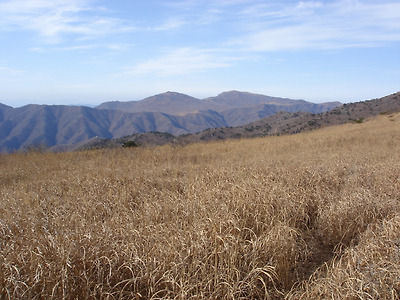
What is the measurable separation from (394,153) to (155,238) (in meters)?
8.37

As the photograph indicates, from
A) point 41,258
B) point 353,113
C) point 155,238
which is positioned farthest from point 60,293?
point 353,113

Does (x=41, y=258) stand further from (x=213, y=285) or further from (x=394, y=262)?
(x=394, y=262)

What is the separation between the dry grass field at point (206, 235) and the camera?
258 cm

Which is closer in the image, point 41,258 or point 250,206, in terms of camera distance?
point 41,258

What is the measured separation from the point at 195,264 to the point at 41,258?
1441 mm

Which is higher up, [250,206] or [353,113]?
[353,113]

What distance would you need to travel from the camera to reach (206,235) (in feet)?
11.2

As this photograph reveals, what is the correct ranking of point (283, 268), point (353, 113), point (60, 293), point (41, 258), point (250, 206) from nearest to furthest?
point (60, 293) → point (41, 258) → point (283, 268) → point (250, 206) → point (353, 113)

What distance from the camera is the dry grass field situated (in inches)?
102

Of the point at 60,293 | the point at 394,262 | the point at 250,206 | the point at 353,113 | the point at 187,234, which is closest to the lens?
the point at 60,293

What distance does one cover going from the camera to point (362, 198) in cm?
459

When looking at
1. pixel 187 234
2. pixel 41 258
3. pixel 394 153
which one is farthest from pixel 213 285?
pixel 394 153

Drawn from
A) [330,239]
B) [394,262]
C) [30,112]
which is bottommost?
[330,239]

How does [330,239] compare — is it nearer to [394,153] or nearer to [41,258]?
[41,258]
